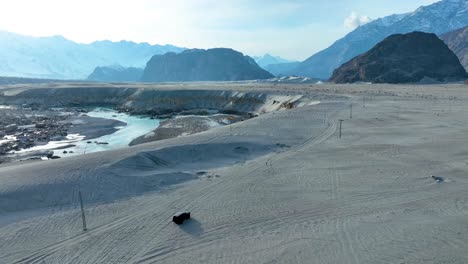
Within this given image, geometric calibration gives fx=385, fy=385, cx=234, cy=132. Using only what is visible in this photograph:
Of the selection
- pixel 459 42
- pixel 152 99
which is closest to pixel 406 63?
→ pixel 152 99

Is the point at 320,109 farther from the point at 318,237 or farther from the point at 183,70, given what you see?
the point at 183,70

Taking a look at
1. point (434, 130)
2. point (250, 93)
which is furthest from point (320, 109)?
point (250, 93)

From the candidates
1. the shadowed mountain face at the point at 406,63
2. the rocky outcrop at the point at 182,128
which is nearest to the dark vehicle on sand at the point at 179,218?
the rocky outcrop at the point at 182,128

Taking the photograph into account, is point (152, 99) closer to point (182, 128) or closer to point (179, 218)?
point (182, 128)

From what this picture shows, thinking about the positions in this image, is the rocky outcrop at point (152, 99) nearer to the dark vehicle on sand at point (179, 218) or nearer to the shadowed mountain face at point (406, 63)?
the dark vehicle on sand at point (179, 218)

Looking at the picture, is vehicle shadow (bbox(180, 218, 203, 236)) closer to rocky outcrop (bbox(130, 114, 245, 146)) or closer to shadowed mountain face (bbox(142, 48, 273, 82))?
rocky outcrop (bbox(130, 114, 245, 146))

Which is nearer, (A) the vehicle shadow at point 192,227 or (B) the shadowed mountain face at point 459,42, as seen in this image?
(A) the vehicle shadow at point 192,227

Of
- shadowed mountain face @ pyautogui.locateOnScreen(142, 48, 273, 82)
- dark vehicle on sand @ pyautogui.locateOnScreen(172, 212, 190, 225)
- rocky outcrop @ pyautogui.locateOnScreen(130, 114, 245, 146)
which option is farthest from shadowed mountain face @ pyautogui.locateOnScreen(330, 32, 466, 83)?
dark vehicle on sand @ pyautogui.locateOnScreen(172, 212, 190, 225)

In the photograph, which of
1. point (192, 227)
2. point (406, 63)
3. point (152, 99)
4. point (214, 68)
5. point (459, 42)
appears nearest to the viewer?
point (192, 227)
